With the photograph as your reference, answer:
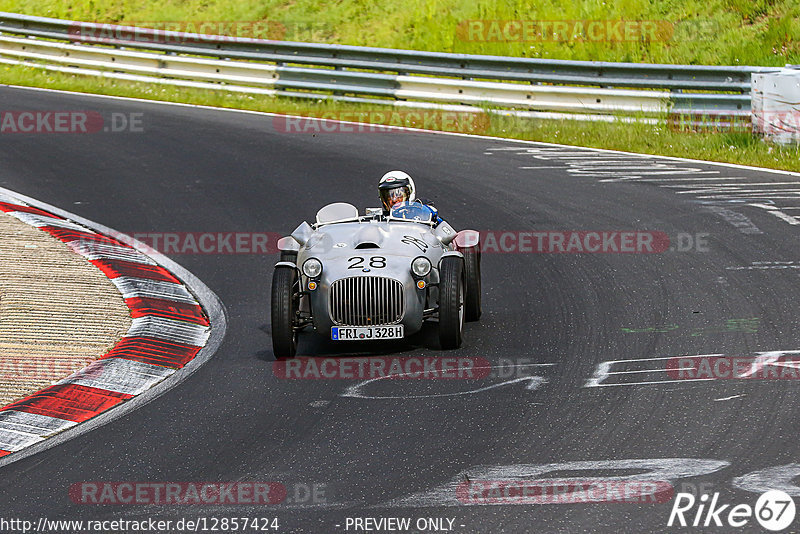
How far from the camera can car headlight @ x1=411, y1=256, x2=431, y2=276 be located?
29.5 feet

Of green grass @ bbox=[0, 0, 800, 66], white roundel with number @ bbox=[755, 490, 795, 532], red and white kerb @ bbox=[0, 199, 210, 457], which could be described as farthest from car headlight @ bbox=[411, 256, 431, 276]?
green grass @ bbox=[0, 0, 800, 66]

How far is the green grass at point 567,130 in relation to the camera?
16031 millimetres

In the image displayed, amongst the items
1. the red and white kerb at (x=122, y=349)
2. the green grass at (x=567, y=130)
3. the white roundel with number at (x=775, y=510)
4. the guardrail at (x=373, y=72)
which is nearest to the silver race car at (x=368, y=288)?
the red and white kerb at (x=122, y=349)

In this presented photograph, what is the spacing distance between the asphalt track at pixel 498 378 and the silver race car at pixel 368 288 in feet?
0.99

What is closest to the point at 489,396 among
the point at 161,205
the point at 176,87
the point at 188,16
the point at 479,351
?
the point at 479,351

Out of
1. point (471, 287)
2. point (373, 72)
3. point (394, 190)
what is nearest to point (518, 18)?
point (373, 72)

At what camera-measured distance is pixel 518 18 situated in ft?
78.8

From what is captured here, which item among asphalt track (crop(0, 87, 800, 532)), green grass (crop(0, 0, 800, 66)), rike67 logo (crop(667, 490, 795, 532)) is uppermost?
green grass (crop(0, 0, 800, 66))

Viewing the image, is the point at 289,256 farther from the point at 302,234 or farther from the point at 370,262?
the point at 370,262

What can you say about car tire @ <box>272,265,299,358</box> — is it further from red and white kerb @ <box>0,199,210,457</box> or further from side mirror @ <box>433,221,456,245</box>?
side mirror @ <box>433,221,456,245</box>

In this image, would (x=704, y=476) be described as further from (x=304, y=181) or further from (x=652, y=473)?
(x=304, y=181)

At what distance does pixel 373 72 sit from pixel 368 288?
42.3ft

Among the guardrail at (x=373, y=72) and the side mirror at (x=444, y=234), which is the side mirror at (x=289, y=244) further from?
the guardrail at (x=373, y=72)

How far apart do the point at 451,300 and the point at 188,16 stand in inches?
808
